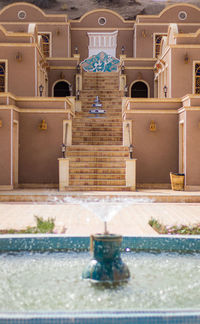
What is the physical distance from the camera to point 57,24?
1064 inches

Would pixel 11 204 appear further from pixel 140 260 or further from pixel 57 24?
pixel 57 24

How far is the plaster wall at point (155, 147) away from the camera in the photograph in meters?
17.5

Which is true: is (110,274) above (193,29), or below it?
below

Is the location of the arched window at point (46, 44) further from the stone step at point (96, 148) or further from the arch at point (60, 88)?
the stone step at point (96, 148)

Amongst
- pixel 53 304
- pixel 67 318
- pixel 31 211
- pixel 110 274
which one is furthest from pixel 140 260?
pixel 31 211

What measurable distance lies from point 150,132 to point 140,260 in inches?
440

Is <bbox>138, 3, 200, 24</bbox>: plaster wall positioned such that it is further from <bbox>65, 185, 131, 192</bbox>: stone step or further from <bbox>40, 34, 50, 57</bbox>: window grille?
<bbox>65, 185, 131, 192</bbox>: stone step

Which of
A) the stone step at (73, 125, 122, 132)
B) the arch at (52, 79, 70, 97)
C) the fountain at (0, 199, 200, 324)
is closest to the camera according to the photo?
the fountain at (0, 199, 200, 324)

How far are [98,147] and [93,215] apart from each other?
6.80 m

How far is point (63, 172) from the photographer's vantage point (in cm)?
1609

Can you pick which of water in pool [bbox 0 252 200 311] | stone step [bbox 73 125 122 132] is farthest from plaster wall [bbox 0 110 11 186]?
water in pool [bbox 0 252 200 311]

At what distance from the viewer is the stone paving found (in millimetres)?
9180

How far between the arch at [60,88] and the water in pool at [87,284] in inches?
738

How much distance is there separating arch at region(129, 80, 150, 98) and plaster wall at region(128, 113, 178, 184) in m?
7.69
